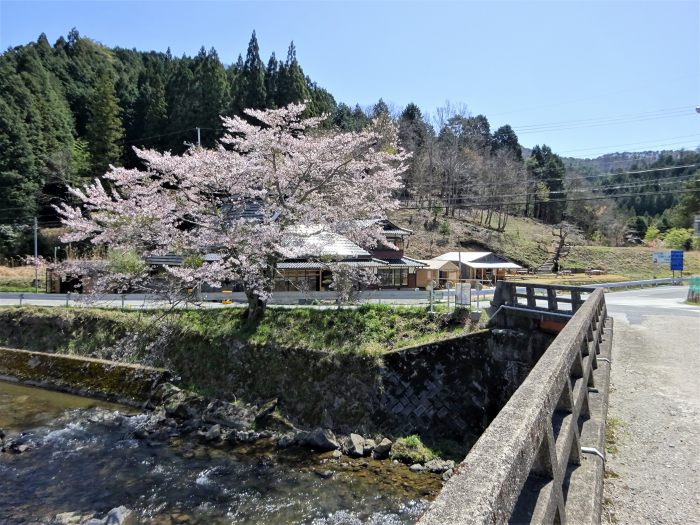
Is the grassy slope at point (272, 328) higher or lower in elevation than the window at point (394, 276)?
lower

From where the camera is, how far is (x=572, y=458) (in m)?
3.02

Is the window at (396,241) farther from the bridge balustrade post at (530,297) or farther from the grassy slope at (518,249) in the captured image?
the bridge balustrade post at (530,297)

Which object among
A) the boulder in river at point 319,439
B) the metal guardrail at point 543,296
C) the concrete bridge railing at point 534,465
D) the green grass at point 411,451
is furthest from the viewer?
the boulder in river at point 319,439

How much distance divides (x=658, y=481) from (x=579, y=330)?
1.28m

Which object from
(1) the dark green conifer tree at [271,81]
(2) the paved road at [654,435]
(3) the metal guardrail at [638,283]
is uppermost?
(1) the dark green conifer tree at [271,81]

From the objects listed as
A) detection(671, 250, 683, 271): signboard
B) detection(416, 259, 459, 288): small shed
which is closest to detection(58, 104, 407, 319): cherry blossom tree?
detection(416, 259, 459, 288): small shed

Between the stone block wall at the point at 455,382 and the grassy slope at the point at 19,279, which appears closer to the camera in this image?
the stone block wall at the point at 455,382

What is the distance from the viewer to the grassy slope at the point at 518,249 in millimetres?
47625

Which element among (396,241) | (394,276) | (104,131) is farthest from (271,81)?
(394,276)

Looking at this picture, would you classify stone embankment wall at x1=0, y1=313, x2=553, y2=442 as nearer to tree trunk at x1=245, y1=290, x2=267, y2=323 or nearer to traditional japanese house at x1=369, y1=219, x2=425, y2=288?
tree trunk at x1=245, y1=290, x2=267, y2=323

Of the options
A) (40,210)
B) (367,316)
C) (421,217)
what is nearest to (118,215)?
(367,316)

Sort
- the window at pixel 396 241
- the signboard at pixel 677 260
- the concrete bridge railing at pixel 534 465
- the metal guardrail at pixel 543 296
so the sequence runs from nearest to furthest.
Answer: the concrete bridge railing at pixel 534 465 → the metal guardrail at pixel 543 296 → the signboard at pixel 677 260 → the window at pixel 396 241

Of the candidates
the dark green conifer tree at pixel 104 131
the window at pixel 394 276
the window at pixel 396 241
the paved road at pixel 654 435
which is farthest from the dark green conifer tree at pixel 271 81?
the paved road at pixel 654 435

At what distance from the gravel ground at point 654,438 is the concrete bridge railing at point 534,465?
0.32m
